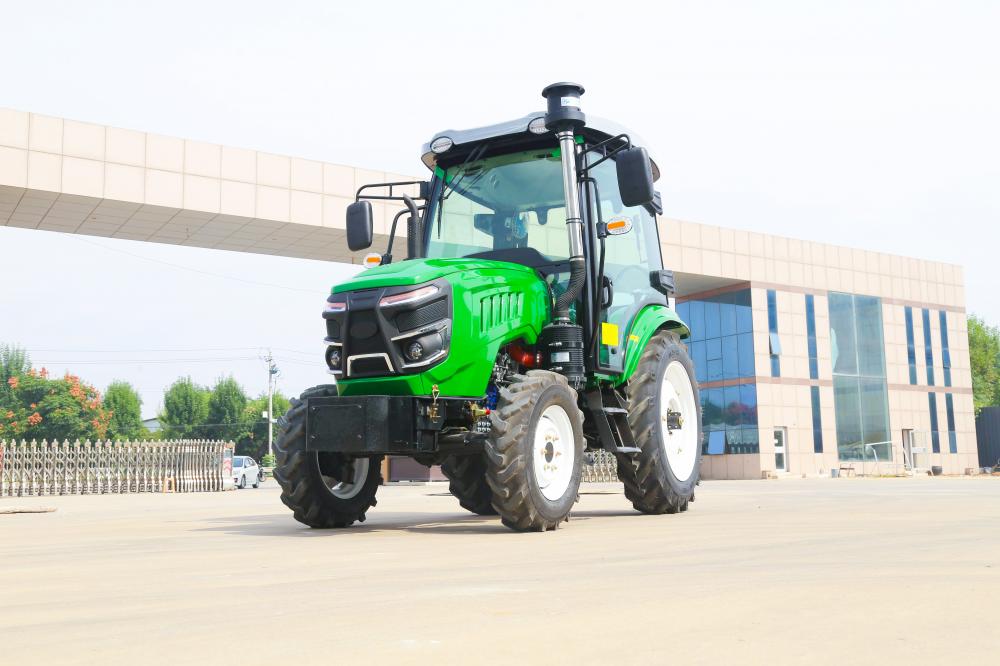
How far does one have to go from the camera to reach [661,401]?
8914 mm

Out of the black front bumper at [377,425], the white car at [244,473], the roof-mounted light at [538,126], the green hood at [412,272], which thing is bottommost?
the white car at [244,473]

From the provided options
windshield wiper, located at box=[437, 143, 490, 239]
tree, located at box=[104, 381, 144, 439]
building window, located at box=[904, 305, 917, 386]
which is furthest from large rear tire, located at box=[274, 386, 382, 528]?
tree, located at box=[104, 381, 144, 439]

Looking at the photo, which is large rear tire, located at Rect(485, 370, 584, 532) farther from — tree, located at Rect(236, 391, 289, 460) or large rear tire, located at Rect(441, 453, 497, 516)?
tree, located at Rect(236, 391, 289, 460)

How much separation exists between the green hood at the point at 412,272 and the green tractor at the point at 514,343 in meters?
0.02

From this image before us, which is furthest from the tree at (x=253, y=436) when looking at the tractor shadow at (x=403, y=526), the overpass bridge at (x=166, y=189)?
the tractor shadow at (x=403, y=526)

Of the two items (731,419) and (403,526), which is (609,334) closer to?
(403,526)

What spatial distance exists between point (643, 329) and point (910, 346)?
37799 millimetres

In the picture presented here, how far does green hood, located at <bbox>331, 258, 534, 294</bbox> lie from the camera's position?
22.9ft

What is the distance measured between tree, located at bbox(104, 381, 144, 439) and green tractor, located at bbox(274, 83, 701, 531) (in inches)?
3321

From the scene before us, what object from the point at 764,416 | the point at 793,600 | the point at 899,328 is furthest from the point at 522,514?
the point at 899,328

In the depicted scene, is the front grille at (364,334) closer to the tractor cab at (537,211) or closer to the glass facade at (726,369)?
the tractor cab at (537,211)

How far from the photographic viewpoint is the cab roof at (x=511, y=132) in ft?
27.1

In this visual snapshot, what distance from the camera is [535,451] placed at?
698 cm

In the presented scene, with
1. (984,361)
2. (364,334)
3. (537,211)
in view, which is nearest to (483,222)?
(537,211)
